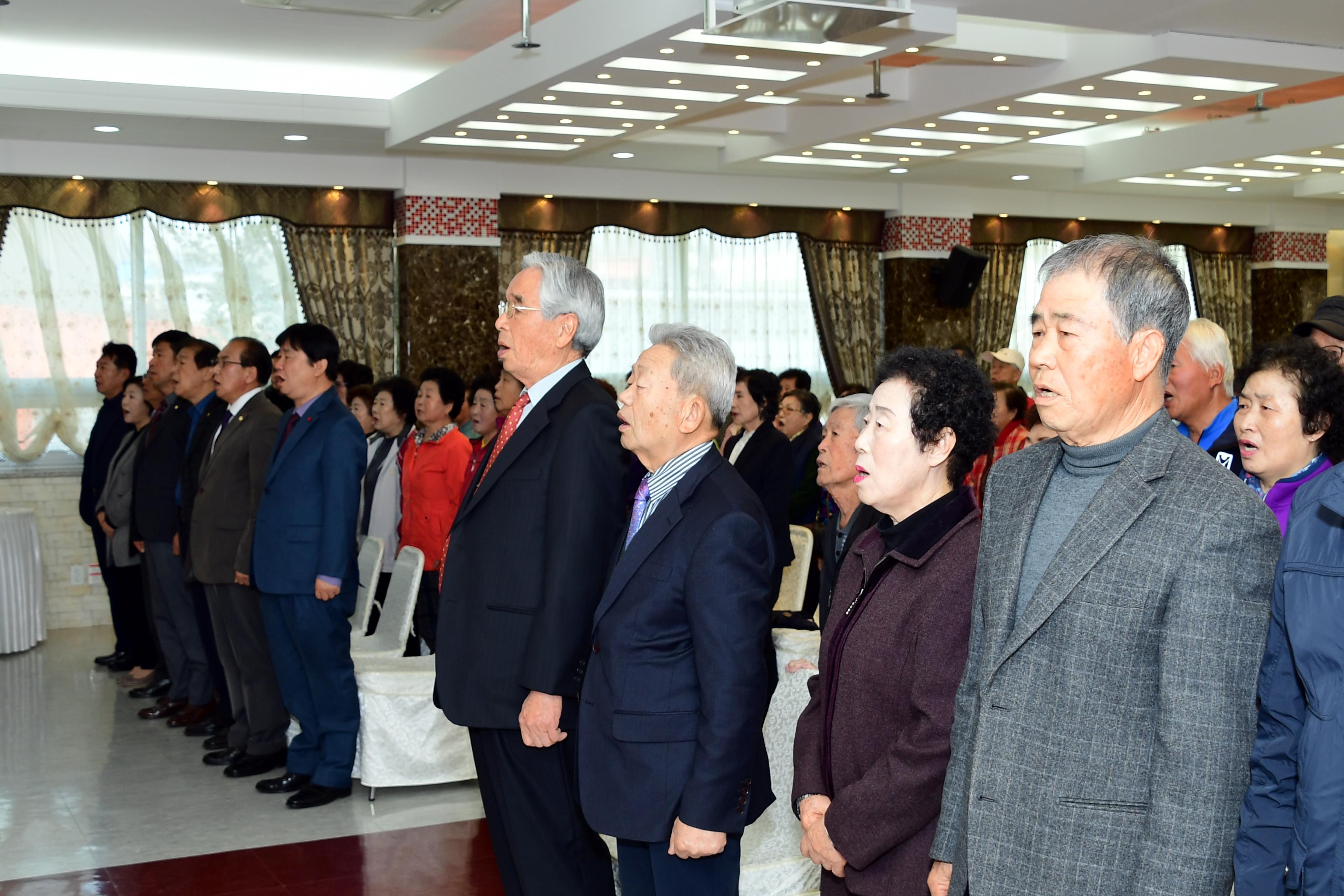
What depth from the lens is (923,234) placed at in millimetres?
13156

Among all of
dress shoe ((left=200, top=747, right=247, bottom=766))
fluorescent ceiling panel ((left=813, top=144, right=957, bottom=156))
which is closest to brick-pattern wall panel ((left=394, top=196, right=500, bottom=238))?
fluorescent ceiling panel ((left=813, top=144, right=957, bottom=156))

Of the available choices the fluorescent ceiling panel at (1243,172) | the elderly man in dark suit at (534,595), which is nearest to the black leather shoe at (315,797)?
the elderly man in dark suit at (534,595)

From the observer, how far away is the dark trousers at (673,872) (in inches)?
104

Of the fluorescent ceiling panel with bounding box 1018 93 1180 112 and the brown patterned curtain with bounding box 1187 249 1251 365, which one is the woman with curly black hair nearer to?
the fluorescent ceiling panel with bounding box 1018 93 1180 112

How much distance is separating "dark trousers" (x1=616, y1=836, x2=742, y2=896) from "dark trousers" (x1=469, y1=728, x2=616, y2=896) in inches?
14.3

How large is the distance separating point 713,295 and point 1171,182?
4713mm

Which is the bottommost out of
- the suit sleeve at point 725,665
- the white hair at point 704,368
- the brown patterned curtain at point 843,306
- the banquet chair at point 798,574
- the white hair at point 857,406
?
the banquet chair at point 798,574

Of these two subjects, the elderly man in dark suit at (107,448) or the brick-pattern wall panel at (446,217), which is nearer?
the elderly man in dark suit at (107,448)

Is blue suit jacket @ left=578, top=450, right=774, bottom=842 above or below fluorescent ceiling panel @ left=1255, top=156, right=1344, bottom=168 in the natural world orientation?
below

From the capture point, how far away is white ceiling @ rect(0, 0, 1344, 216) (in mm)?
6930

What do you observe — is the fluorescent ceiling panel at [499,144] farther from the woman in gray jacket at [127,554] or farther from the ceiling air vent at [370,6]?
the ceiling air vent at [370,6]

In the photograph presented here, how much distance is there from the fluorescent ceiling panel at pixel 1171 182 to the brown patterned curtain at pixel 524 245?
5342 millimetres

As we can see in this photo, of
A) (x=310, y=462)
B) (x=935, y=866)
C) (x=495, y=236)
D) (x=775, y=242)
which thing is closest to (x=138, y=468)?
(x=310, y=462)

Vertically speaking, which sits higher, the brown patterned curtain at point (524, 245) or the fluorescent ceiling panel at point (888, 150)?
the fluorescent ceiling panel at point (888, 150)
